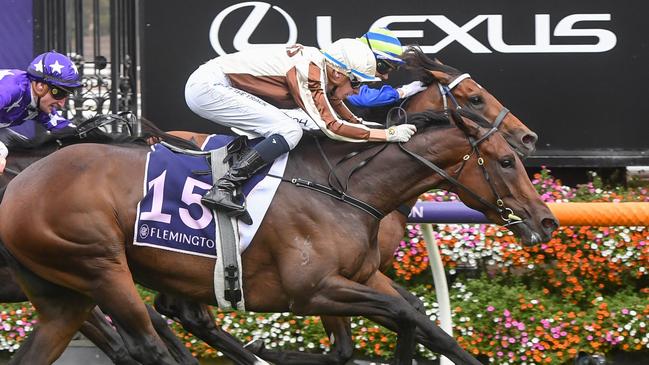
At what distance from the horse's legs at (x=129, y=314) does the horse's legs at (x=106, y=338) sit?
0.62 meters

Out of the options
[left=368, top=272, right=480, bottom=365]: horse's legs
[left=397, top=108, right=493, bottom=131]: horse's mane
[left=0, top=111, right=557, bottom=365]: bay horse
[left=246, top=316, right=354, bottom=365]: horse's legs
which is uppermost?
[left=397, top=108, right=493, bottom=131]: horse's mane

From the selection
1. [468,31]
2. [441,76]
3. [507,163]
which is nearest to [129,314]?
[507,163]

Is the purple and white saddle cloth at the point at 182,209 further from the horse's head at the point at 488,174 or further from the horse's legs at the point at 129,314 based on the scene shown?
the horse's head at the point at 488,174

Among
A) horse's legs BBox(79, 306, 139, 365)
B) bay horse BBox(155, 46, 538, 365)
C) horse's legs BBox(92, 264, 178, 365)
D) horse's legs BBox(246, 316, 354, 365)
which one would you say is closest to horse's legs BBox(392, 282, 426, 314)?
bay horse BBox(155, 46, 538, 365)

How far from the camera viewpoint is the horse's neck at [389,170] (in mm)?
5887

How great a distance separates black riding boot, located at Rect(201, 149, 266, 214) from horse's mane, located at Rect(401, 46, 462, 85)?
1.61 metres

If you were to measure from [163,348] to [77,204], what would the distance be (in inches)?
29.2

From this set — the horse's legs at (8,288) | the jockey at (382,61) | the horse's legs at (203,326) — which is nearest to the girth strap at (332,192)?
the jockey at (382,61)

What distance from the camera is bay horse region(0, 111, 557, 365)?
560cm

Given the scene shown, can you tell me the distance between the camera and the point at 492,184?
5.89 m

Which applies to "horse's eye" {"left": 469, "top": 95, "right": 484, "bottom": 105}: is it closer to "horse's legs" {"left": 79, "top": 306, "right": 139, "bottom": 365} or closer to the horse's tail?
the horse's tail

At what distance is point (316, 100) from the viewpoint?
A: 580 centimetres

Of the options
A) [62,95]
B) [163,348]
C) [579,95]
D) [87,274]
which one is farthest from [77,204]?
[579,95]

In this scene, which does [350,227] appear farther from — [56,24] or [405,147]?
[56,24]
